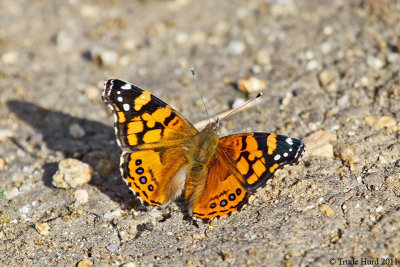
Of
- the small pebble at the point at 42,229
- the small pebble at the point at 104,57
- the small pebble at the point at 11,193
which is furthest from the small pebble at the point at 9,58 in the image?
the small pebble at the point at 42,229

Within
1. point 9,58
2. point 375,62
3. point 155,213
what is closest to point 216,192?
point 155,213

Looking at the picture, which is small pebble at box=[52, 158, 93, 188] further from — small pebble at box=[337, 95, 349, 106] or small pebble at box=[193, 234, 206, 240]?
small pebble at box=[337, 95, 349, 106]

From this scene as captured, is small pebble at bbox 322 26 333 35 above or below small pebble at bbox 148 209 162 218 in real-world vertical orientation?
above

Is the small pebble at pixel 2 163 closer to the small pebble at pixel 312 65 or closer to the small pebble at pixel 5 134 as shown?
the small pebble at pixel 5 134

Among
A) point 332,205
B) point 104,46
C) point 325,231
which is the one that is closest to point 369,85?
point 332,205

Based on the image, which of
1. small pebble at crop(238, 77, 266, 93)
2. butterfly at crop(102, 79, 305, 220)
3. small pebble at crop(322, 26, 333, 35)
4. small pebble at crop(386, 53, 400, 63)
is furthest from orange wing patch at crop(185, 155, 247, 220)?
small pebble at crop(322, 26, 333, 35)

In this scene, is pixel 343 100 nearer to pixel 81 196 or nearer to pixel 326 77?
pixel 326 77
